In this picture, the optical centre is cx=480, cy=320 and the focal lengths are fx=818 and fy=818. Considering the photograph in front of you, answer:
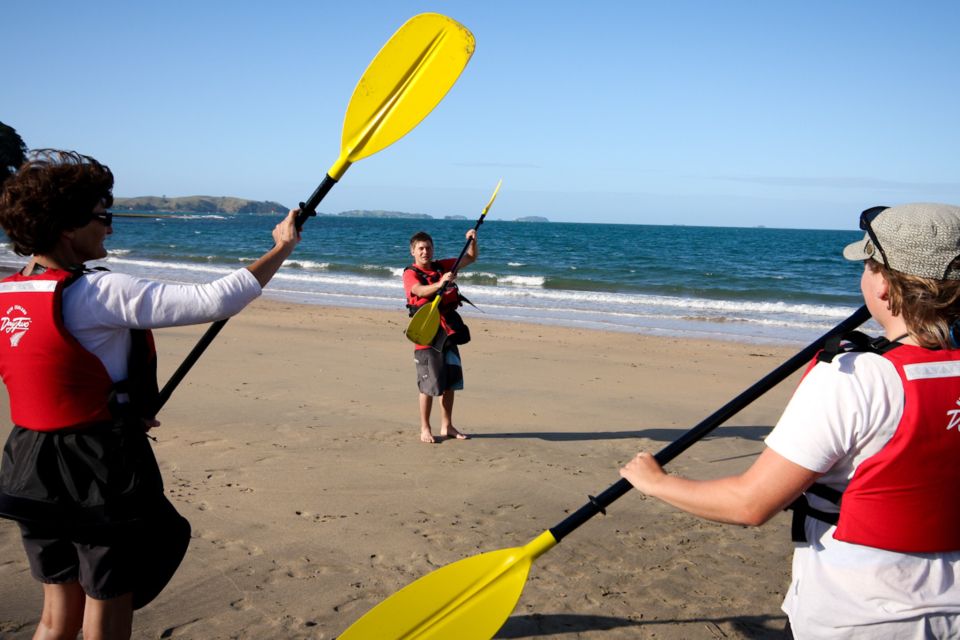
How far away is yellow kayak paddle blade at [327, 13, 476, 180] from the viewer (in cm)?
307

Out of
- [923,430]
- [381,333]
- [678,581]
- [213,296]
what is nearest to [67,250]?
[213,296]

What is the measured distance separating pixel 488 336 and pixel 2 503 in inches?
392

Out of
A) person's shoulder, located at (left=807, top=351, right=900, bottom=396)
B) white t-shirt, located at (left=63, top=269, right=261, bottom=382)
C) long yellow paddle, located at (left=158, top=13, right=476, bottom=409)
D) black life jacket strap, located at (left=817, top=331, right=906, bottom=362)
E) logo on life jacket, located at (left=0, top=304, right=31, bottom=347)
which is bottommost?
logo on life jacket, located at (left=0, top=304, right=31, bottom=347)

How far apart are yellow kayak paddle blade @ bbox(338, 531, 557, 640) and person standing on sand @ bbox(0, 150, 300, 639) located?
2.21ft

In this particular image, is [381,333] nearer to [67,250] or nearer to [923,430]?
[67,250]

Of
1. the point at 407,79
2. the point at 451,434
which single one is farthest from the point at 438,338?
the point at 407,79

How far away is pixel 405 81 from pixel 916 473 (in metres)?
2.29

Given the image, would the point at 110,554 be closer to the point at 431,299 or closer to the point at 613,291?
the point at 431,299

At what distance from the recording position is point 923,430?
5.24 feet

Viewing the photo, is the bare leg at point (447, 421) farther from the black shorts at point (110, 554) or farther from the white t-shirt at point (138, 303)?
the white t-shirt at point (138, 303)

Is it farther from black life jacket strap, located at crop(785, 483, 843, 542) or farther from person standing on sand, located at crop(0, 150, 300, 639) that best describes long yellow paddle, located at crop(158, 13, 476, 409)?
black life jacket strap, located at crop(785, 483, 843, 542)

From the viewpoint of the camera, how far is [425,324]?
6.19 m

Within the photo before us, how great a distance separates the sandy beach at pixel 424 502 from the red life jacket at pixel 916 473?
190cm

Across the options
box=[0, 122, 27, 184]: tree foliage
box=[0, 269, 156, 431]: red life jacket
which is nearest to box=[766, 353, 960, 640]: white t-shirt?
box=[0, 269, 156, 431]: red life jacket
